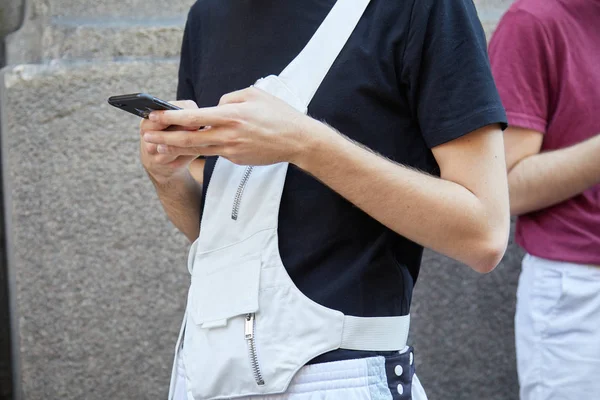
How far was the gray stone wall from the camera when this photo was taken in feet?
9.49

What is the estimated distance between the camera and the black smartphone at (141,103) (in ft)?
4.41

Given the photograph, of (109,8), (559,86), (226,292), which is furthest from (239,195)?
(109,8)

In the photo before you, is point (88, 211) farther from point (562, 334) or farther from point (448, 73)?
point (448, 73)

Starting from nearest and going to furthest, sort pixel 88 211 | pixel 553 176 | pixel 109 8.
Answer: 1. pixel 553 176
2. pixel 88 211
3. pixel 109 8

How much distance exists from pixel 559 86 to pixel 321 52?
1.03 m

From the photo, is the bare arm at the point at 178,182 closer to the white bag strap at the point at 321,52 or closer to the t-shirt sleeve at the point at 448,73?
the white bag strap at the point at 321,52

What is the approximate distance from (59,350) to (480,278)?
5.28 ft

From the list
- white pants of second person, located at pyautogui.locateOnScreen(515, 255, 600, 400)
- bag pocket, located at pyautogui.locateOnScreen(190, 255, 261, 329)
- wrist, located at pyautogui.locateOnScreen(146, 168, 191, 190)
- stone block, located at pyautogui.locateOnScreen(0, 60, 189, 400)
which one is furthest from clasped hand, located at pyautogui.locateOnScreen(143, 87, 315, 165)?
stone block, located at pyautogui.locateOnScreen(0, 60, 189, 400)

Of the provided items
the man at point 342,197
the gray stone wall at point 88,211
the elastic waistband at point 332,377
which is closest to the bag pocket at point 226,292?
the man at point 342,197

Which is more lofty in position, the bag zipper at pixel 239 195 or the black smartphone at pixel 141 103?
the black smartphone at pixel 141 103

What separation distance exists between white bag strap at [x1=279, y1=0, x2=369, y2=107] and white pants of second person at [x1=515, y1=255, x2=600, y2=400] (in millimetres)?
1114

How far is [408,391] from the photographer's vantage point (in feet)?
4.98

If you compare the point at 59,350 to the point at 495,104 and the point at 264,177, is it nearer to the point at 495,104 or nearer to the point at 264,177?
the point at 264,177

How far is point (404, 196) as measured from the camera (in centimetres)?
145
